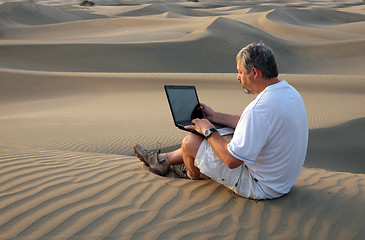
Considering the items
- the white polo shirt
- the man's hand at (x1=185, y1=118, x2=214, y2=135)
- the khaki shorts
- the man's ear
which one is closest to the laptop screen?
the man's hand at (x1=185, y1=118, x2=214, y2=135)

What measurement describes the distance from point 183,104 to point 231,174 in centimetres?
94

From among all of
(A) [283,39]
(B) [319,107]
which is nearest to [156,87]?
(B) [319,107]

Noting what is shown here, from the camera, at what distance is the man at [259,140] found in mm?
2832

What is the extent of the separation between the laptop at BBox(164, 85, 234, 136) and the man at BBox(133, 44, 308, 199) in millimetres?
337

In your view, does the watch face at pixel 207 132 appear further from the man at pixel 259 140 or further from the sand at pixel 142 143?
the sand at pixel 142 143

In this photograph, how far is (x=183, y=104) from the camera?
12.8 feet

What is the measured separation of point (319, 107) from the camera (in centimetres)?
1080

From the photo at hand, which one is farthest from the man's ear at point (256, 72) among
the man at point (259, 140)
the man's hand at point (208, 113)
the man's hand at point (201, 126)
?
the man's hand at point (208, 113)

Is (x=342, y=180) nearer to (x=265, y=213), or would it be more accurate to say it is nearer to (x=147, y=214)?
(x=265, y=213)

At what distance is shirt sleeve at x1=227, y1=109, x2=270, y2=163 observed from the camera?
110 inches

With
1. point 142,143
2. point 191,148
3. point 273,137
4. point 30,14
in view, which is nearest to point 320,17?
point 30,14

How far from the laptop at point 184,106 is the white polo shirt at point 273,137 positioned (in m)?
0.71

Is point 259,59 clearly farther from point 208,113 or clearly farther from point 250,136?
point 208,113

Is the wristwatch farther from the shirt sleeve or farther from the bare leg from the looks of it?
the shirt sleeve
